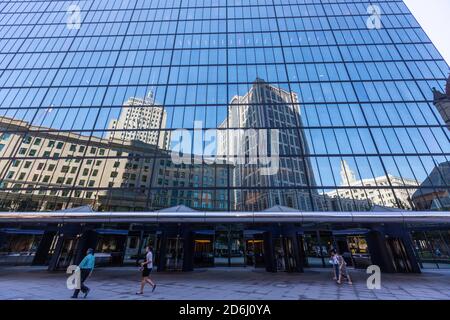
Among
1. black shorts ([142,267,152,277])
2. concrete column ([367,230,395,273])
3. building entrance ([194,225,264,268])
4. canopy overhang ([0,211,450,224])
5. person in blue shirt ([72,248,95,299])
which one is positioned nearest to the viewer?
person in blue shirt ([72,248,95,299])

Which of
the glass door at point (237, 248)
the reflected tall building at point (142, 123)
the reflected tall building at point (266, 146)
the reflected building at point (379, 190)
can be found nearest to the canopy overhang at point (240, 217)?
the reflected tall building at point (266, 146)

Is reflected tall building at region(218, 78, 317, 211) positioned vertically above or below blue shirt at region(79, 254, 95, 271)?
above

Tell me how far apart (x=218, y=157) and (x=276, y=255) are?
391 inches

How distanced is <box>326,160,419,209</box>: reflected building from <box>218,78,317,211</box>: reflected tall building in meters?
2.83

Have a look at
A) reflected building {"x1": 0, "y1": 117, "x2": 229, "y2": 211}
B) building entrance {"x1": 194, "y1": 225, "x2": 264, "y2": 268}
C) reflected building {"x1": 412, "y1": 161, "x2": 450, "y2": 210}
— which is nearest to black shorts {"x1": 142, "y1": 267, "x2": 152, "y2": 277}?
building entrance {"x1": 194, "y1": 225, "x2": 264, "y2": 268}

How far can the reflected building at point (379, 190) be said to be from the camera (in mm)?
17641

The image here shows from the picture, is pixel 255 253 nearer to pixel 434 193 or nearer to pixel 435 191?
pixel 434 193

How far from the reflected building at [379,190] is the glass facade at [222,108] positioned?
4.0 inches

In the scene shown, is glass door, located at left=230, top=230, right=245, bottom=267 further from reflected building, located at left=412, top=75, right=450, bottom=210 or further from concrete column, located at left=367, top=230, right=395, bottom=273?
reflected building, located at left=412, top=75, right=450, bottom=210

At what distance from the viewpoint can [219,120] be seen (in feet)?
73.5

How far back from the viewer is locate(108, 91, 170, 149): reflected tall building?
21.5 m

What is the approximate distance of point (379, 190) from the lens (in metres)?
18.1

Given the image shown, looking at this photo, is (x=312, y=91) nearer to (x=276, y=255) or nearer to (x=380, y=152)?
(x=380, y=152)
